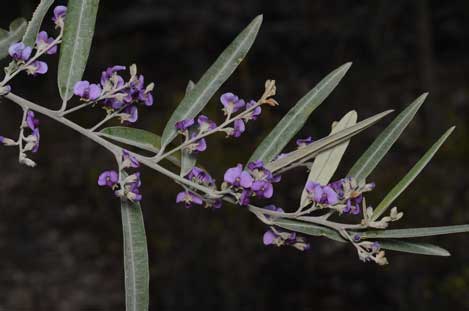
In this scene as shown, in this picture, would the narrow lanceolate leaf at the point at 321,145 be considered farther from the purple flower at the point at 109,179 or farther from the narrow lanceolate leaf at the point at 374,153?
the purple flower at the point at 109,179

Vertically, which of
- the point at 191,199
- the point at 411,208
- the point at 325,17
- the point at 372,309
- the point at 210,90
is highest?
the point at 325,17

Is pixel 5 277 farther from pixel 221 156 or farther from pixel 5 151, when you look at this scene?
pixel 5 151

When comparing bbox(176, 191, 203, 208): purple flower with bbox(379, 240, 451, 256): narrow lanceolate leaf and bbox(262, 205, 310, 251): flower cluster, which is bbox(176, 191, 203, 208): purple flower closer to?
bbox(262, 205, 310, 251): flower cluster

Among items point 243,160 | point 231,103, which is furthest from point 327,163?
point 243,160

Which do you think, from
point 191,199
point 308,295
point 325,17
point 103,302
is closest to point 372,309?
point 308,295

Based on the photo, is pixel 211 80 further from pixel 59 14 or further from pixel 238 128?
pixel 59 14

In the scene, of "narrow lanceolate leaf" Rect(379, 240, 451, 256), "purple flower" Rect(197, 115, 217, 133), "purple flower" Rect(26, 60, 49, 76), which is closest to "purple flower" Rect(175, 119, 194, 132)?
"purple flower" Rect(197, 115, 217, 133)
